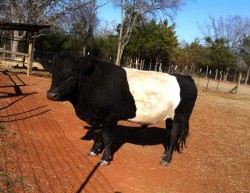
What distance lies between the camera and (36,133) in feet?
24.9

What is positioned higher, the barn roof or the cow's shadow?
the barn roof

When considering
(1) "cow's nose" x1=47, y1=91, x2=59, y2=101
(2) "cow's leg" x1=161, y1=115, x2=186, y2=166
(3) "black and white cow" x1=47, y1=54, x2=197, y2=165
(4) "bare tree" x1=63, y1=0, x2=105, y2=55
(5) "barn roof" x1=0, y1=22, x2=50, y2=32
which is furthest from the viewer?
(4) "bare tree" x1=63, y1=0, x2=105, y2=55

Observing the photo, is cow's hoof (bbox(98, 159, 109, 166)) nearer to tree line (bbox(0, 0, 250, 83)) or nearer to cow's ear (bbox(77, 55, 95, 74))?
cow's ear (bbox(77, 55, 95, 74))

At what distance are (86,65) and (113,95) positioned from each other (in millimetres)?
770

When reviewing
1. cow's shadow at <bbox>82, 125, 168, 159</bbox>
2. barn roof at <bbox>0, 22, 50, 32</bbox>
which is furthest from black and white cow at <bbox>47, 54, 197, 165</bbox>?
barn roof at <bbox>0, 22, 50, 32</bbox>

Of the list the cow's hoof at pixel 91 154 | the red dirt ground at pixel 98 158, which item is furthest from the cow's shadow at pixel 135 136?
the cow's hoof at pixel 91 154

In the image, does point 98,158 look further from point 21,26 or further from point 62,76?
point 21,26

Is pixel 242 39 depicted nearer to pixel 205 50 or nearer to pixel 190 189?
pixel 205 50

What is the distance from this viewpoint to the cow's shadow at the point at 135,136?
8.15 metres

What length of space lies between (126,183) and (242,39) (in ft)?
201

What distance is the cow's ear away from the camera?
617cm

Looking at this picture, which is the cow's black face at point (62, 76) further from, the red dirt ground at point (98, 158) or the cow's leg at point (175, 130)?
the cow's leg at point (175, 130)

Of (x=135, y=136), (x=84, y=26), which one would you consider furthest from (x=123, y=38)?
(x=135, y=136)

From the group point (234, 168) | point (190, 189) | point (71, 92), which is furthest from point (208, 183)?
point (71, 92)
